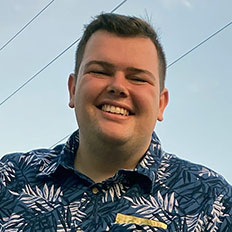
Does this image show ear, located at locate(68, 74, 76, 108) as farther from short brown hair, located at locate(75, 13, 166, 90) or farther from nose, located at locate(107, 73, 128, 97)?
nose, located at locate(107, 73, 128, 97)

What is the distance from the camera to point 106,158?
1.70m

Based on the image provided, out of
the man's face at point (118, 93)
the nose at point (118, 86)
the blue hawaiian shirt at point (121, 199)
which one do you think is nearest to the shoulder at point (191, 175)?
the blue hawaiian shirt at point (121, 199)

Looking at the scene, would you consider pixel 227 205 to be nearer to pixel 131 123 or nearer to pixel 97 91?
pixel 131 123

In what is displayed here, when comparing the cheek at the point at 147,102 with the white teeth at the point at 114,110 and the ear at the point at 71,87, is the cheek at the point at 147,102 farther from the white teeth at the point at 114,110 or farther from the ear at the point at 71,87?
Result: the ear at the point at 71,87

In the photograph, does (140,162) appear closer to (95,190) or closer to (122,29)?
(95,190)

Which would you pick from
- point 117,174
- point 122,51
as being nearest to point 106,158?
point 117,174

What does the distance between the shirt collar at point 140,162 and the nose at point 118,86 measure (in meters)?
0.19

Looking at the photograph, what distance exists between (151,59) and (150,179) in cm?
33

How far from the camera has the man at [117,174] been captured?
1.62 metres

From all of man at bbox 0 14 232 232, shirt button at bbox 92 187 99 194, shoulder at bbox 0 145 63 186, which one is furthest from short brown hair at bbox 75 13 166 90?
shirt button at bbox 92 187 99 194

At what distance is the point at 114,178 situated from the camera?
1658 mm

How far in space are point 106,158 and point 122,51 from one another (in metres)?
0.28

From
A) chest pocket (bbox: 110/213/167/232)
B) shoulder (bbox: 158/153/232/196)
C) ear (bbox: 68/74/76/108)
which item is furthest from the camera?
ear (bbox: 68/74/76/108)

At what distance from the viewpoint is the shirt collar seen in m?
1.67
